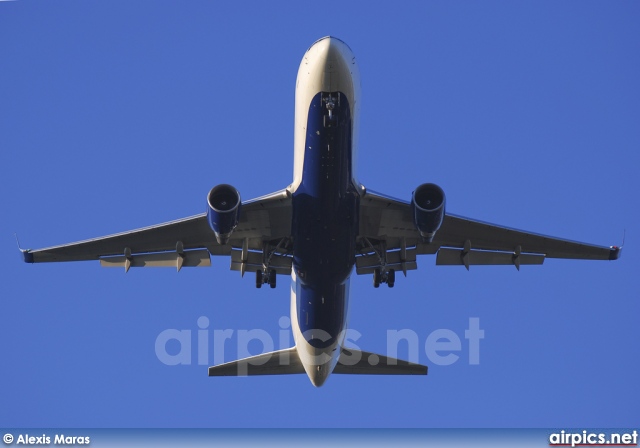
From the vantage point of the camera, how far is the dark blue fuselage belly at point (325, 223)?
3106 centimetres

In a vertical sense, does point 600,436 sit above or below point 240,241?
below

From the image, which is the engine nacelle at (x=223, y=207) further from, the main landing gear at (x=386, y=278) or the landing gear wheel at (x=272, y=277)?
the main landing gear at (x=386, y=278)

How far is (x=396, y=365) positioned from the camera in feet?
127

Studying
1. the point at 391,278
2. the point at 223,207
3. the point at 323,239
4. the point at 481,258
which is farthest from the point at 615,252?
the point at 223,207

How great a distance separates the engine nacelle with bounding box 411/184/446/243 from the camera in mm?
31656

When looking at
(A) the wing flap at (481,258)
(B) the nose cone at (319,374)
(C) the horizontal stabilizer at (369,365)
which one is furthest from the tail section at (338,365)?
(A) the wing flap at (481,258)

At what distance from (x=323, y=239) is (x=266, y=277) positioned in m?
4.20

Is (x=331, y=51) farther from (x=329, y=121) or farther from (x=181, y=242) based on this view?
(x=181, y=242)

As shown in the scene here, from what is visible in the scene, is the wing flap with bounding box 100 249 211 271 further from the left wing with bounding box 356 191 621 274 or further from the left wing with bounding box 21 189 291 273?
the left wing with bounding box 356 191 621 274

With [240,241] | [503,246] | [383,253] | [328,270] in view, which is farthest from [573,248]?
[240,241]

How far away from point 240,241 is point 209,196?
4.82 meters

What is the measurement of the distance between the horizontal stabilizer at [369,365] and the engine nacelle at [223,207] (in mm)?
9259

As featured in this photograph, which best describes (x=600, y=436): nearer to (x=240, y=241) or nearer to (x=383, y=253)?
(x=383, y=253)

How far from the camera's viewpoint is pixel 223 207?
31.7 metres
